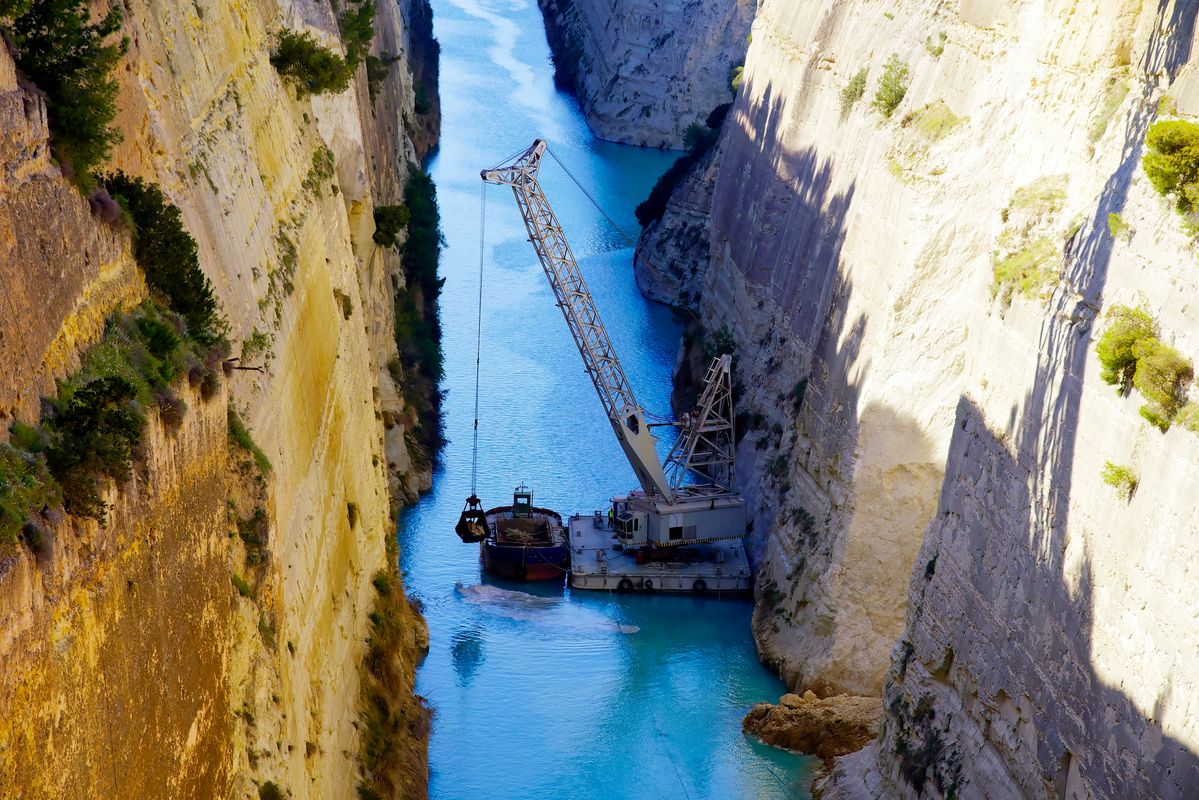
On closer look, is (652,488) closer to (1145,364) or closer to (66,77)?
(1145,364)

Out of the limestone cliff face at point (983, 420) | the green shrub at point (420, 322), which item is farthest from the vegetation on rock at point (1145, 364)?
the green shrub at point (420, 322)

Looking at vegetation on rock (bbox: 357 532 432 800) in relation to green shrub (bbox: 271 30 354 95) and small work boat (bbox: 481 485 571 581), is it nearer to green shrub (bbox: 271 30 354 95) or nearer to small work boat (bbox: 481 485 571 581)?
small work boat (bbox: 481 485 571 581)

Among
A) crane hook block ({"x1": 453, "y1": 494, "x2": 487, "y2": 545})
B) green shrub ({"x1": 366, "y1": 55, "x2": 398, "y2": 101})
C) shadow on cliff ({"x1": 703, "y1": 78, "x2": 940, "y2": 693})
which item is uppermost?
green shrub ({"x1": 366, "y1": 55, "x2": 398, "y2": 101})

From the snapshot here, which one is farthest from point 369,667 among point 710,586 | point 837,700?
point 710,586

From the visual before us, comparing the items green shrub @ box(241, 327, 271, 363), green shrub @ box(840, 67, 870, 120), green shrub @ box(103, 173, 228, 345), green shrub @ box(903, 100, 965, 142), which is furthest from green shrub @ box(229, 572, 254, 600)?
green shrub @ box(840, 67, 870, 120)

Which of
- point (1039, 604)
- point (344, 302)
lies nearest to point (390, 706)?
point (344, 302)

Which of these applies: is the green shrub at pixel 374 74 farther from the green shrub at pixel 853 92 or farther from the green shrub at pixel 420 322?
the green shrub at pixel 853 92
